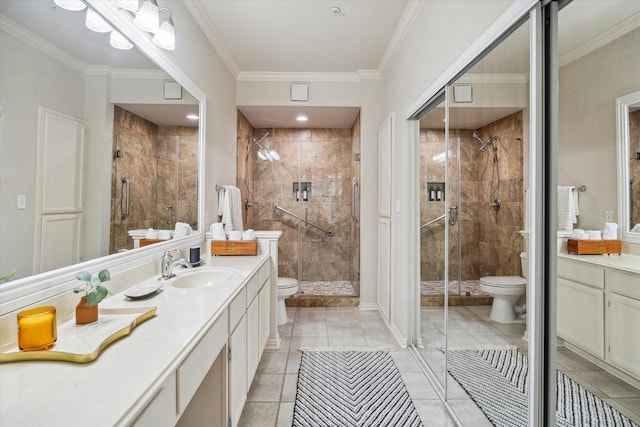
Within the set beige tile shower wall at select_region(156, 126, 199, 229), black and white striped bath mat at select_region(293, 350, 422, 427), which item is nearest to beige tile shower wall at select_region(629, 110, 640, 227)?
black and white striped bath mat at select_region(293, 350, 422, 427)

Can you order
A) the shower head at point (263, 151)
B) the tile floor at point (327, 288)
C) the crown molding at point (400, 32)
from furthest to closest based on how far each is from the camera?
the shower head at point (263, 151) → the tile floor at point (327, 288) → the crown molding at point (400, 32)

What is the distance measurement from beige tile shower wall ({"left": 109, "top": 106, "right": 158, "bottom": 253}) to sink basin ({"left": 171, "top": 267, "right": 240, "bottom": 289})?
0.35m

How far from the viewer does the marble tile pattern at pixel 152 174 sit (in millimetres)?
1480

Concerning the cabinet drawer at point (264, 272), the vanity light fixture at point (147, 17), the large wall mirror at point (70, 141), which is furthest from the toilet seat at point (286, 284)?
the vanity light fixture at point (147, 17)

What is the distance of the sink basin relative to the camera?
179 centimetres

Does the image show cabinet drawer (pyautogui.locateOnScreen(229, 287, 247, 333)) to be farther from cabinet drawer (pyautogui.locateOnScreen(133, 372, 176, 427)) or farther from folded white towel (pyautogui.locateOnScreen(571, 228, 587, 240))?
folded white towel (pyautogui.locateOnScreen(571, 228, 587, 240))

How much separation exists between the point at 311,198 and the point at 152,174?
2.87 meters

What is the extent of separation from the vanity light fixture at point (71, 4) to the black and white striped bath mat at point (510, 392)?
215 centimetres

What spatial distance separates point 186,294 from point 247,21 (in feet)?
7.36

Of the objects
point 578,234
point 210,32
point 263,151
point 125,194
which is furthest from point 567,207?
point 263,151

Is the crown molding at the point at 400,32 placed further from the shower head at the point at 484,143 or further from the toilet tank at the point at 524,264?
the toilet tank at the point at 524,264

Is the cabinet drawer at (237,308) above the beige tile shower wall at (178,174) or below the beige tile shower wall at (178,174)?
below

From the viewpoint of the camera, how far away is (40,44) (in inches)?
41.1

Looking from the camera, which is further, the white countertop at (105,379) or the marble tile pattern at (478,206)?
the marble tile pattern at (478,206)
